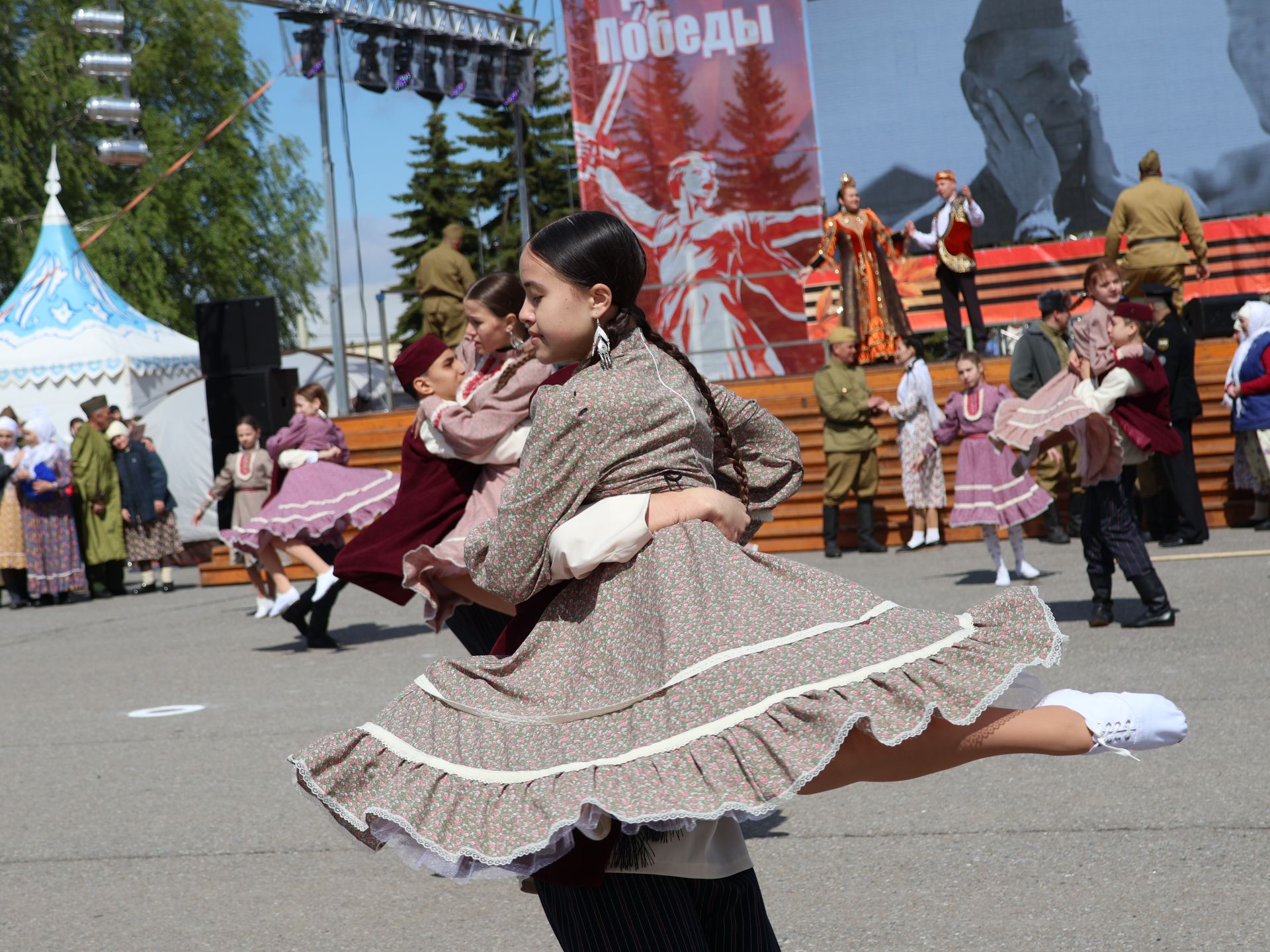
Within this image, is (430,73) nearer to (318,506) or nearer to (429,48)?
(429,48)

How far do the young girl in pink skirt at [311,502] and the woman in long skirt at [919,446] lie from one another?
194 inches

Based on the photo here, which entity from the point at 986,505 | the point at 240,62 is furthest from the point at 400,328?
the point at 986,505

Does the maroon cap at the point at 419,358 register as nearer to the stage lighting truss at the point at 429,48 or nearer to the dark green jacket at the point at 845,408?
the dark green jacket at the point at 845,408

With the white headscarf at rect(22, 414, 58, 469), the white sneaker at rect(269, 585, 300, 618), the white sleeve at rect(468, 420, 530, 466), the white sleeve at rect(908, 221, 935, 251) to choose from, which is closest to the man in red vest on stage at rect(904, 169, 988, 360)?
the white sleeve at rect(908, 221, 935, 251)

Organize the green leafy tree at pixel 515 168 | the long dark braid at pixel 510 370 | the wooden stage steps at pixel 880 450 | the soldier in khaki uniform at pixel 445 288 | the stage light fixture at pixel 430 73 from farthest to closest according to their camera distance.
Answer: the green leafy tree at pixel 515 168 → the stage light fixture at pixel 430 73 → the soldier in khaki uniform at pixel 445 288 → the wooden stage steps at pixel 880 450 → the long dark braid at pixel 510 370

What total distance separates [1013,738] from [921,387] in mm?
11335

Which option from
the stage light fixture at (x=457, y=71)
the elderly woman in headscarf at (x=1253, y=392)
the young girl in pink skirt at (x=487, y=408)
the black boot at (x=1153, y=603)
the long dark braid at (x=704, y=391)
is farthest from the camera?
the stage light fixture at (x=457, y=71)

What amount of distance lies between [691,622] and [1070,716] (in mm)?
579

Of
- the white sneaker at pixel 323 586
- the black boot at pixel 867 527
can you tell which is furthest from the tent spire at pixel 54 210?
the white sneaker at pixel 323 586

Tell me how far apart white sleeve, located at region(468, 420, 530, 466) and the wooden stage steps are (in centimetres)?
845

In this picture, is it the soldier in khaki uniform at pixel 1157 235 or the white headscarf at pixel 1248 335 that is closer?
the white headscarf at pixel 1248 335

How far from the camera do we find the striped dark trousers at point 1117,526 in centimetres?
834

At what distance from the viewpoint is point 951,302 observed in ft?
52.9

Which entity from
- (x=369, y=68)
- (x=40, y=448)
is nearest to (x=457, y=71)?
(x=369, y=68)
